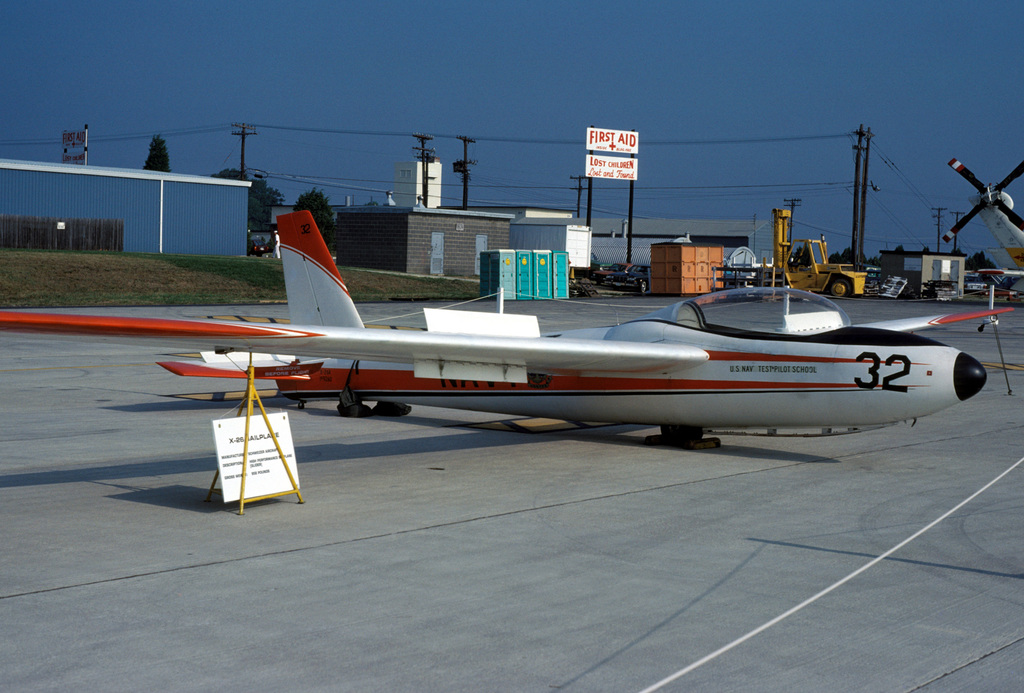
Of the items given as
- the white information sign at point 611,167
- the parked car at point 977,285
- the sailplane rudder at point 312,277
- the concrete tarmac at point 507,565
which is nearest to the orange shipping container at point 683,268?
the white information sign at point 611,167

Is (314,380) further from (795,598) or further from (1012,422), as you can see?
(1012,422)

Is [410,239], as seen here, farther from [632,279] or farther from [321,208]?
[321,208]

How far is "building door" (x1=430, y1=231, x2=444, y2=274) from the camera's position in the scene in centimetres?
5769

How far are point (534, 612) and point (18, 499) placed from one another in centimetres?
499

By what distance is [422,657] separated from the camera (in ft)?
15.1

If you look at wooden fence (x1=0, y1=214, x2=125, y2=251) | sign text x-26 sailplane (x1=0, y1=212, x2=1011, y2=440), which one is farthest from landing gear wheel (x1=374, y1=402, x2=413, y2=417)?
wooden fence (x1=0, y1=214, x2=125, y2=251)

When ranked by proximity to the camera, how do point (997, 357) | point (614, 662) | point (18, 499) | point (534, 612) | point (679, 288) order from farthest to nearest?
point (679, 288)
point (997, 357)
point (18, 499)
point (534, 612)
point (614, 662)

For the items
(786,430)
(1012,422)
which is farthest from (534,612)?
(1012,422)

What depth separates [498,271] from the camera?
143 ft

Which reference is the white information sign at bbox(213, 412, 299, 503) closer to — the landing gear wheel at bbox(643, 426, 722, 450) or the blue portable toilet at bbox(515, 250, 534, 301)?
the landing gear wheel at bbox(643, 426, 722, 450)

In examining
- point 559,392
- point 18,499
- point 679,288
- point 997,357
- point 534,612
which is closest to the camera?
point 534,612

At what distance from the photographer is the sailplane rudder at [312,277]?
12.0 meters

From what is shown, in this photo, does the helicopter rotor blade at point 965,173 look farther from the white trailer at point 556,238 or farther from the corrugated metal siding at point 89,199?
the corrugated metal siding at point 89,199

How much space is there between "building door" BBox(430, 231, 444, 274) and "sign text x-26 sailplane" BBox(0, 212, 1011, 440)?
45.8m
